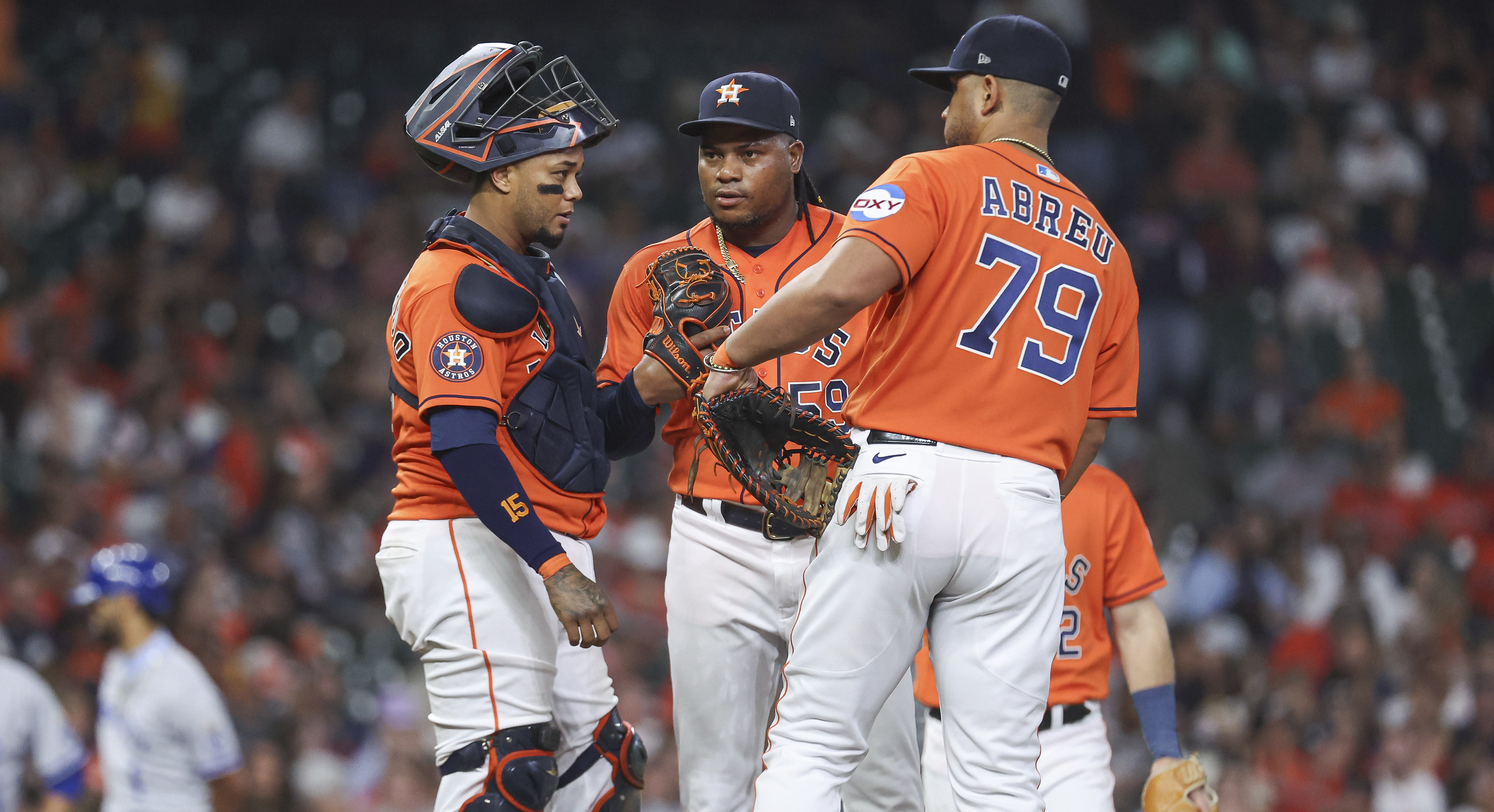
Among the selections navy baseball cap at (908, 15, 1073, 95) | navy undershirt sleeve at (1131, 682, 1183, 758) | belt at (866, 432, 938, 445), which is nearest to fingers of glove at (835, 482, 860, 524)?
belt at (866, 432, 938, 445)

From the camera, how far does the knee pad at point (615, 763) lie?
3.61 meters

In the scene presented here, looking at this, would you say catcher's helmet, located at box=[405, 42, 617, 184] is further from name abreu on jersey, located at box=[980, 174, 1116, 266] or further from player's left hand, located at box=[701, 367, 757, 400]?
name abreu on jersey, located at box=[980, 174, 1116, 266]

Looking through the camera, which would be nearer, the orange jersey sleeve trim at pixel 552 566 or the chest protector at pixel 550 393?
the orange jersey sleeve trim at pixel 552 566

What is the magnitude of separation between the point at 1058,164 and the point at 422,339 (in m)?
8.93

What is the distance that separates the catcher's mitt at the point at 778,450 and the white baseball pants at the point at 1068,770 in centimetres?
111

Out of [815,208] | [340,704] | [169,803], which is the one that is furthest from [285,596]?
[815,208]

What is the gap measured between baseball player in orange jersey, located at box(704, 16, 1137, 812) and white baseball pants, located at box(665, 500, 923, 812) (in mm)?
533

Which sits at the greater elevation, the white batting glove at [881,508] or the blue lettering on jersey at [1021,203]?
the blue lettering on jersey at [1021,203]

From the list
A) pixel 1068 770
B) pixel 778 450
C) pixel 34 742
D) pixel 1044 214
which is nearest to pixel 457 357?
pixel 778 450

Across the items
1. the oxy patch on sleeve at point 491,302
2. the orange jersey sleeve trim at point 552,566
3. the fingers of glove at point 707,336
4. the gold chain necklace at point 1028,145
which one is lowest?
the orange jersey sleeve trim at point 552,566

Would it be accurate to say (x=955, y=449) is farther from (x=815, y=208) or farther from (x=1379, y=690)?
(x=1379, y=690)

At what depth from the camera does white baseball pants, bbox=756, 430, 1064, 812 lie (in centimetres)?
319

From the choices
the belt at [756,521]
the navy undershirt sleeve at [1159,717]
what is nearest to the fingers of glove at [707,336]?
the belt at [756,521]

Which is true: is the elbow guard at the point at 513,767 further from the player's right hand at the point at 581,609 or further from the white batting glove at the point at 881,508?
the white batting glove at the point at 881,508
